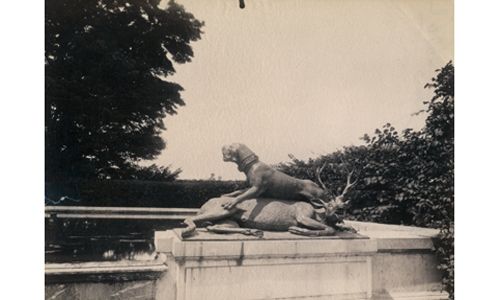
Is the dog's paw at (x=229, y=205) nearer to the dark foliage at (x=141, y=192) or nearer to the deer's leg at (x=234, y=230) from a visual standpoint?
the deer's leg at (x=234, y=230)

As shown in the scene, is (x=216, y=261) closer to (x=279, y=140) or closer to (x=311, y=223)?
(x=311, y=223)

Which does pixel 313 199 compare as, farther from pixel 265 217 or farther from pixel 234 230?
pixel 234 230

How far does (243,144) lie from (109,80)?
1.36 m

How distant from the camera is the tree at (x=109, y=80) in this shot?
11.8 feet

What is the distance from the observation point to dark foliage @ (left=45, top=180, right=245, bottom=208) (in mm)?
3725

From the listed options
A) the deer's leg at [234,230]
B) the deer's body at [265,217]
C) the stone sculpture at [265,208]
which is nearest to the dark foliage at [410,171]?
the stone sculpture at [265,208]

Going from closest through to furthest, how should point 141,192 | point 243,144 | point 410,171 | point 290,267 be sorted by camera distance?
1. point 290,267
2. point 243,144
3. point 141,192
4. point 410,171

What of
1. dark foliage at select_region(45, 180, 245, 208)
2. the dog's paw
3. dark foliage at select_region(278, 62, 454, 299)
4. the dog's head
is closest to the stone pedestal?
the dog's paw

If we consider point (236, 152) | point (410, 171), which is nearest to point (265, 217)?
point (236, 152)

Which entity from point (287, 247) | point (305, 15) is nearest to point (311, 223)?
point (287, 247)

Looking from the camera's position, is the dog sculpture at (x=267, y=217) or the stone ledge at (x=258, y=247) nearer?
the stone ledge at (x=258, y=247)

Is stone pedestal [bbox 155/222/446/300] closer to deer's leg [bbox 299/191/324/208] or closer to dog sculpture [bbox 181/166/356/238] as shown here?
dog sculpture [bbox 181/166/356/238]

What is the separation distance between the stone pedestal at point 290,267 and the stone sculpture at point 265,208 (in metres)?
0.12

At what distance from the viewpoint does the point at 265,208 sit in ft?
11.8
